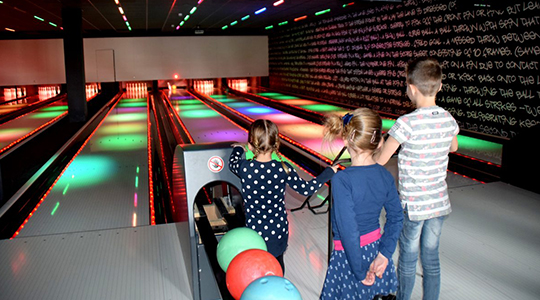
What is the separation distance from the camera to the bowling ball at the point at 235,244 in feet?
5.80

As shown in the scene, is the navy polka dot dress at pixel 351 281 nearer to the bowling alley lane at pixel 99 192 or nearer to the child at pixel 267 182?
the child at pixel 267 182

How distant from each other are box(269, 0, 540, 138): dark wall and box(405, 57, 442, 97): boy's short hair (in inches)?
172

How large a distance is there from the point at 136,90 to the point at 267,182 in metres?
16.7

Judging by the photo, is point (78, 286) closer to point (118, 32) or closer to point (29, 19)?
point (29, 19)

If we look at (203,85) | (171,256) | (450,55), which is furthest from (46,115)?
(171,256)

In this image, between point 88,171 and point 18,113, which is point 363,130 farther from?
point 18,113

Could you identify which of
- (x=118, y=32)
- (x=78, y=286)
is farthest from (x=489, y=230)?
(x=118, y=32)

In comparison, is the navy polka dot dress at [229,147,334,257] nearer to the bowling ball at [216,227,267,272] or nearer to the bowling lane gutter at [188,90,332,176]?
the bowling ball at [216,227,267,272]

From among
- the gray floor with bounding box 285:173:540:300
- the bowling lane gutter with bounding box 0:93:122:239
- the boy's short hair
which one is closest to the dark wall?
the gray floor with bounding box 285:173:540:300

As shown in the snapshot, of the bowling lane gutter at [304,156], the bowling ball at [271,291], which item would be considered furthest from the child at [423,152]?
the bowling lane gutter at [304,156]

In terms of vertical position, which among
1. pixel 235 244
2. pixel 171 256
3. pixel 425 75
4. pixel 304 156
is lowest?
pixel 171 256

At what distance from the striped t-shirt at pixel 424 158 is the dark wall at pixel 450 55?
14.4 feet

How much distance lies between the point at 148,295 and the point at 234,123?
679cm

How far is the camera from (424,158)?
1770 millimetres
